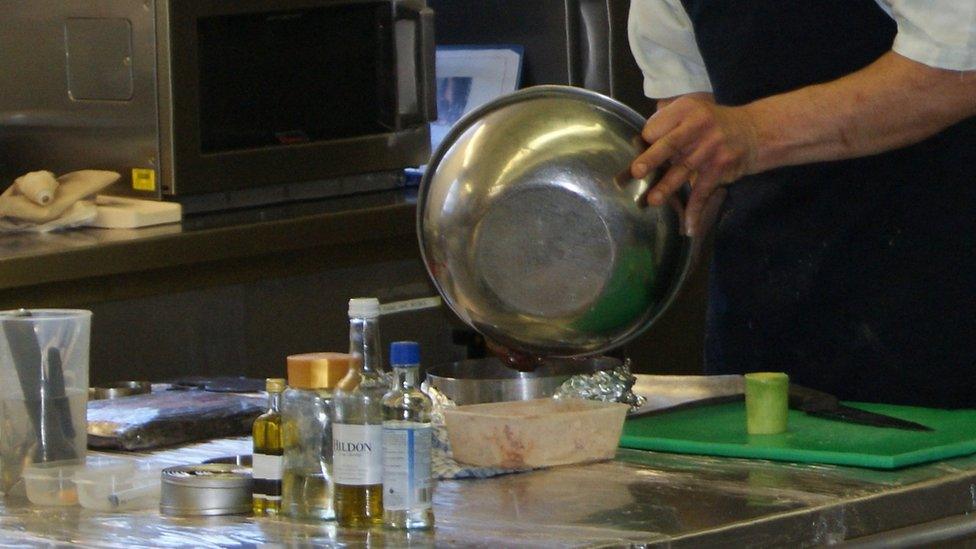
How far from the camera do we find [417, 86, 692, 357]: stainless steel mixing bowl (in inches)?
58.4

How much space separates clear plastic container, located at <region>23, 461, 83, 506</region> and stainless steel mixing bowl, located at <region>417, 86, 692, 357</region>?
366mm

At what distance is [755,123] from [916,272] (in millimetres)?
295

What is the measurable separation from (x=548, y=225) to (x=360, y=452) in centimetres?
28

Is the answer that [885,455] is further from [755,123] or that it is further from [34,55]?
[34,55]

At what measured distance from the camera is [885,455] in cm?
150

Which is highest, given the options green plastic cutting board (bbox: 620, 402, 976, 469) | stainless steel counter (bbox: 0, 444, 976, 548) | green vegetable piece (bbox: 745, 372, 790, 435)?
green vegetable piece (bbox: 745, 372, 790, 435)

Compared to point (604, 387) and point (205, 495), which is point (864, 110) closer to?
point (604, 387)

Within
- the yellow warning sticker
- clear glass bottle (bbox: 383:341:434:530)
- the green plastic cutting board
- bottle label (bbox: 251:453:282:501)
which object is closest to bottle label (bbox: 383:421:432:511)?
clear glass bottle (bbox: 383:341:434:530)

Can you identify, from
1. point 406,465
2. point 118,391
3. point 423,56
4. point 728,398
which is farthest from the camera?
point 423,56

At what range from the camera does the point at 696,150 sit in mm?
1574

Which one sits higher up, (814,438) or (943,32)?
(943,32)

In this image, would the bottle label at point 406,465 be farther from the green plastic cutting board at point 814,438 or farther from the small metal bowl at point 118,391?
the small metal bowl at point 118,391

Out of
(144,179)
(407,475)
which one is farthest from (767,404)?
(144,179)

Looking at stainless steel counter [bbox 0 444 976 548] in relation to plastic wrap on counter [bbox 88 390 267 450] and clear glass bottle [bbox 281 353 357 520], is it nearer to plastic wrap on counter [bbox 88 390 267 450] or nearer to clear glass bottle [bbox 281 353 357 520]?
clear glass bottle [bbox 281 353 357 520]
